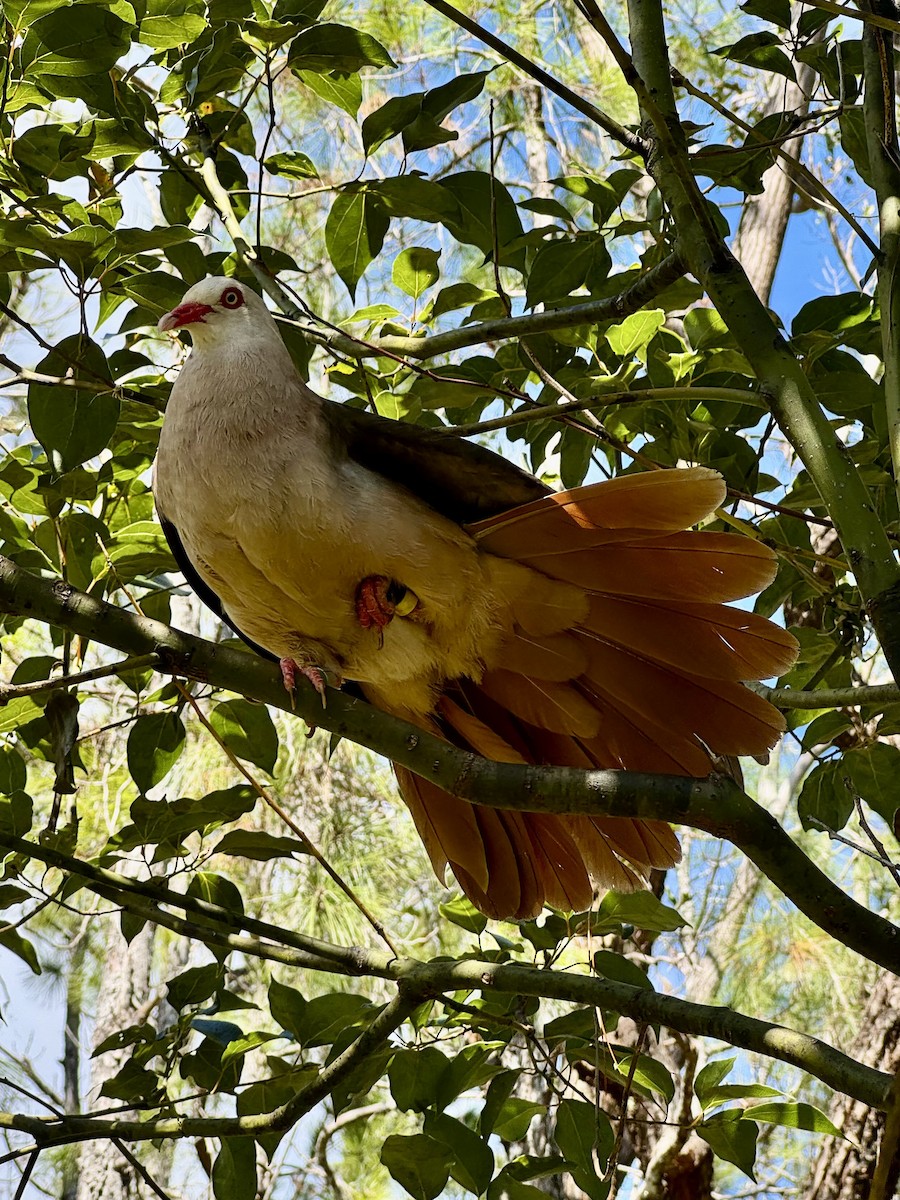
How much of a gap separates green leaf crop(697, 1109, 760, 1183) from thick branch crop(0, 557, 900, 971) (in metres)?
0.89

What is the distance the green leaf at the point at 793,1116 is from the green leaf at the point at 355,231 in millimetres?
1706

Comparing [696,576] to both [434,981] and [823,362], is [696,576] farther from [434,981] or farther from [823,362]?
[434,981]

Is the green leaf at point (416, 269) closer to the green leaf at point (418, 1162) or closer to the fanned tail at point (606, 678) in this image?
the fanned tail at point (606, 678)

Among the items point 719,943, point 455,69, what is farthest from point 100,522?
point 455,69

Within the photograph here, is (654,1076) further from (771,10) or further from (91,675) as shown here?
(771,10)

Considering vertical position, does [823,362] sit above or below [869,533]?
above

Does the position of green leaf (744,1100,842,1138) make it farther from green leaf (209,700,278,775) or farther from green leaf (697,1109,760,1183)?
green leaf (209,700,278,775)

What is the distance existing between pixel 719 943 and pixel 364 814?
6.76ft

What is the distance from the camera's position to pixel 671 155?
177cm

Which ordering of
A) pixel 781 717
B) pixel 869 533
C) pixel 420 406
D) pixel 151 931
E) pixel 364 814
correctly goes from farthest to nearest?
pixel 364 814, pixel 151 931, pixel 420 406, pixel 781 717, pixel 869 533

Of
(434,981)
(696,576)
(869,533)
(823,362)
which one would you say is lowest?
(434,981)

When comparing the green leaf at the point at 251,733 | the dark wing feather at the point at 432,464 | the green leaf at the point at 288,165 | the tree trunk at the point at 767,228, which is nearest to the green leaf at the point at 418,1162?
the green leaf at the point at 251,733

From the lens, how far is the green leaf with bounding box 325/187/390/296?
258 centimetres

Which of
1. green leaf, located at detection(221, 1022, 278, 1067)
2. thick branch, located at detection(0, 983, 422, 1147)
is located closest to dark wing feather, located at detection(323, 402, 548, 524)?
thick branch, located at detection(0, 983, 422, 1147)
